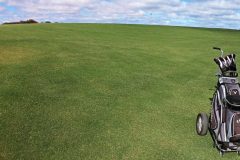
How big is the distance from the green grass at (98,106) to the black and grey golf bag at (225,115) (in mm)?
400

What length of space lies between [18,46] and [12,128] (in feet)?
35.6

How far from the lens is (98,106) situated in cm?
1138

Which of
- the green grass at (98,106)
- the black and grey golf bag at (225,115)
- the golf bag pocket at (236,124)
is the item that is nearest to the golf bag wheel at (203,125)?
the black and grey golf bag at (225,115)

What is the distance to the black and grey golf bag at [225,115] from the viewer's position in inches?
328

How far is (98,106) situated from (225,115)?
4.16 m

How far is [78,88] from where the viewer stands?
42.2 ft

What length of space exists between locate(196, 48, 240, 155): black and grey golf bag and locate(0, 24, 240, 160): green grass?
0.40m

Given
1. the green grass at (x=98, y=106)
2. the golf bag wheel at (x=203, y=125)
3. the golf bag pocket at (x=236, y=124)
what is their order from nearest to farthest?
the golf bag pocket at (x=236, y=124)
the green grass at (x=98, y=106)
the golf bag wheel at (x=203, y=125)

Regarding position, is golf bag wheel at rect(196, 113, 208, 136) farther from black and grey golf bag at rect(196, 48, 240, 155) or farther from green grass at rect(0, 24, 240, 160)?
green grass at rect(0, 24, 240, 160)

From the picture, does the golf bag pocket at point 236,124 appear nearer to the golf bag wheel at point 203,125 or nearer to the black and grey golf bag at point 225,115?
the black and grey golf bag at point 225,115

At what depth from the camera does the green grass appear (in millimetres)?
8781

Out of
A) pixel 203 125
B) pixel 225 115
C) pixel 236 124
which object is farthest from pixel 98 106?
pixel 236 124

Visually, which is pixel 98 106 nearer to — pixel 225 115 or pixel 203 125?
pixel 203 125

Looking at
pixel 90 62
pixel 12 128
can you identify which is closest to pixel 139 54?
pixel 90 62
